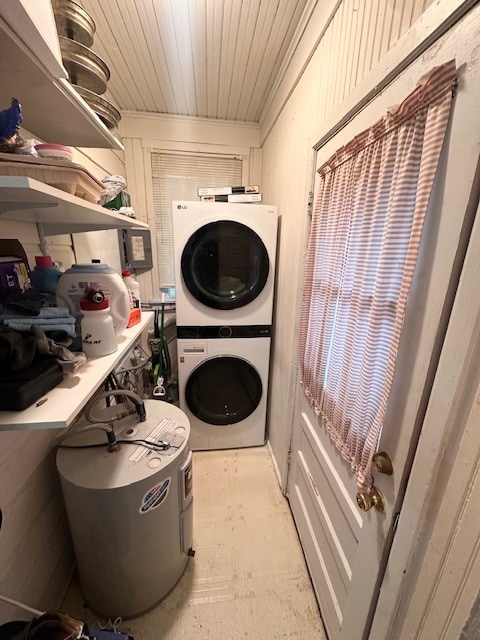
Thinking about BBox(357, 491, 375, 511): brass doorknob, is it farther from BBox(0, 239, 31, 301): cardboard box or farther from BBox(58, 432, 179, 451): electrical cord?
BBox(0, 239, 31, 301): cardboard box

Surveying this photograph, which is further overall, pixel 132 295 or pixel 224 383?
pixel 224 383

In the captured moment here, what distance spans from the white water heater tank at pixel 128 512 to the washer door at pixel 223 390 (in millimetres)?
709

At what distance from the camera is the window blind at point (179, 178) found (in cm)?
244

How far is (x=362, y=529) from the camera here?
802 millimetres

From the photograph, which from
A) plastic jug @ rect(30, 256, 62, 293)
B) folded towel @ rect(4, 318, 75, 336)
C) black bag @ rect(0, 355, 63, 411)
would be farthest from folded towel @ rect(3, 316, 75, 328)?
plastic jug @ rect(30, 256, 62, 293)

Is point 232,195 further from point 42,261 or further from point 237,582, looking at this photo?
point 237,582

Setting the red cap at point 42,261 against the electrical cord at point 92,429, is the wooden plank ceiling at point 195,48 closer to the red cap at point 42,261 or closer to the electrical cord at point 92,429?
the red cap at point 42,261

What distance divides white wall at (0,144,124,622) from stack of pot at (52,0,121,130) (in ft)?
0.93

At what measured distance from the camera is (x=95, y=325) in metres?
0.80

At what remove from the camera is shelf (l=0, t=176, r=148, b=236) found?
0.46m

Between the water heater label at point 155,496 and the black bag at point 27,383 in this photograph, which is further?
the water heater label at point 155,496

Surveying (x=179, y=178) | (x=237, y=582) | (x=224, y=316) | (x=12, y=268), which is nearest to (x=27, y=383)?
(x=12, y=268)

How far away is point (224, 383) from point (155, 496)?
41.2 inches

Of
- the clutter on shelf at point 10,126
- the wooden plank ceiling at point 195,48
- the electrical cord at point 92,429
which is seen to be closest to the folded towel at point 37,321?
the clutter on shelf at point 10,126
